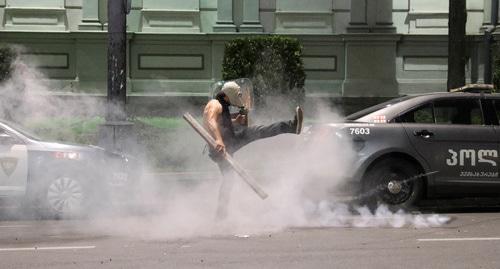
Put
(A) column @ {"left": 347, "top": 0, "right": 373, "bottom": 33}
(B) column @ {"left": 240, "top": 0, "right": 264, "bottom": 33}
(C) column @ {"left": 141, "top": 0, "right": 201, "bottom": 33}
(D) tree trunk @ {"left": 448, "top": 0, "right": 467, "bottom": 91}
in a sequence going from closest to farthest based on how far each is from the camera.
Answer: (D) tree trunk @ {"left": 448, "top": 0, "right": 467, "bottom": 91} → (C) column @ {"left": 141, "top": 0, "right": 201, "bottom": 33} → (B) column @ {"left": 240, "top": 0, "right": 264, "bottom": 33} → (A) column @ {"left": 347, "top": 0, "right": 373, "bottom": 33}

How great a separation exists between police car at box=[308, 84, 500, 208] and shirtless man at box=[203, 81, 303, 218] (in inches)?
43.8

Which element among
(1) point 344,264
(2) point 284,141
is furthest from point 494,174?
(1) point 344,264

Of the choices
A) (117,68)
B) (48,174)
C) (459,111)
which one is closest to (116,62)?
(117,68)

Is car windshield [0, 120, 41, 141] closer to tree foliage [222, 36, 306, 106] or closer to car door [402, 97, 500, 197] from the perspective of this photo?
car door [402, 97, 500, 197]

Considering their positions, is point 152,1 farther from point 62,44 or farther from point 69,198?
point 69,198

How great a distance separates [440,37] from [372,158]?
9.80 metres

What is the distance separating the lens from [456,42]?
14.6m

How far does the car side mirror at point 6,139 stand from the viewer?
9078 mm

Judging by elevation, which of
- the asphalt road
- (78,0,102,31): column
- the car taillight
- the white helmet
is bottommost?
the asphalt road

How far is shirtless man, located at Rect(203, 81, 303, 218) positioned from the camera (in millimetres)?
8008

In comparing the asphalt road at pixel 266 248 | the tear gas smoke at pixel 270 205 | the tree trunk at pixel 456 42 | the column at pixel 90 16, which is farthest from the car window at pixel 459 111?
the column at pixel 90 16

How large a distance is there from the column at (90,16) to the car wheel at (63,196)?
8.94 metres

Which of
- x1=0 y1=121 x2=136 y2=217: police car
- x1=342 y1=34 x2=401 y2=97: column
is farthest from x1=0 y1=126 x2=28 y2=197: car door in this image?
x1=342 y1=34 x2=401 y2=97: column

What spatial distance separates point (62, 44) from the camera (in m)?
17.4
